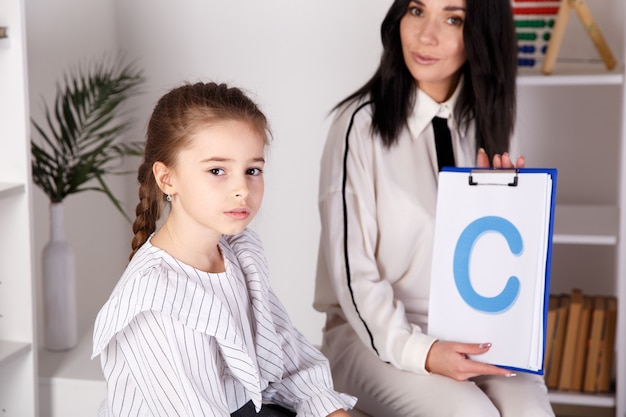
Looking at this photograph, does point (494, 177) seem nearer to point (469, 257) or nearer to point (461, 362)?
point (469, 257)

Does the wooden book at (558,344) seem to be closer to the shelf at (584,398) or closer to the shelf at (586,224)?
the shelf at (584,398)

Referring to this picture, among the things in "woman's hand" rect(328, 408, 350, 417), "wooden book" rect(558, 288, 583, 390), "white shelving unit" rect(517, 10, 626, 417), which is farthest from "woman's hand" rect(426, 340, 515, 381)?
"white shelving unit" rect(517, 10, 626, 417)

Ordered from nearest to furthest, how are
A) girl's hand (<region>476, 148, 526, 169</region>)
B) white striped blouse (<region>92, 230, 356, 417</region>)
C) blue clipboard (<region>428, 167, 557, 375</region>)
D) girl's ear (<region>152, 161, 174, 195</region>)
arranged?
white striped blouse (<region>92, 230, 356, 417</region>) < girl's ear (<region>152, 161, 174, 195</region>) < blue clipboard (<region>428, 167, 557, 375</region>) < girl's hand (<region>476, 148, 526, 169</region>)

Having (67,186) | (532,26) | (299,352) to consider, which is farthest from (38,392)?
(532,26)

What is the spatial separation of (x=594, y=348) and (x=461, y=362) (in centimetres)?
88

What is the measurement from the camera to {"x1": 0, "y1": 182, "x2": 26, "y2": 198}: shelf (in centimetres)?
180

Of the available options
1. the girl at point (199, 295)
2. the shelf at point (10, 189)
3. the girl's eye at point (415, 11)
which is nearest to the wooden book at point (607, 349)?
the girl's eye at point (415, 11)

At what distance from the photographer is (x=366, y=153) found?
1.86 meters

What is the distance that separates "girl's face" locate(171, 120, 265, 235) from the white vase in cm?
83

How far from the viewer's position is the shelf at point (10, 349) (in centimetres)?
184

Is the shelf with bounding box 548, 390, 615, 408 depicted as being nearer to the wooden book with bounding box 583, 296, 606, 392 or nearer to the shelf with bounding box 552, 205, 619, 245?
the wooden book with bounding box 583, 296, 606, 392

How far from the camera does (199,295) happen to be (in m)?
1.34

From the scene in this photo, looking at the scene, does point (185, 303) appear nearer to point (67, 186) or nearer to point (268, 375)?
point (268, 375)

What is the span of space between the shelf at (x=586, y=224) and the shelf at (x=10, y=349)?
4.06ft
